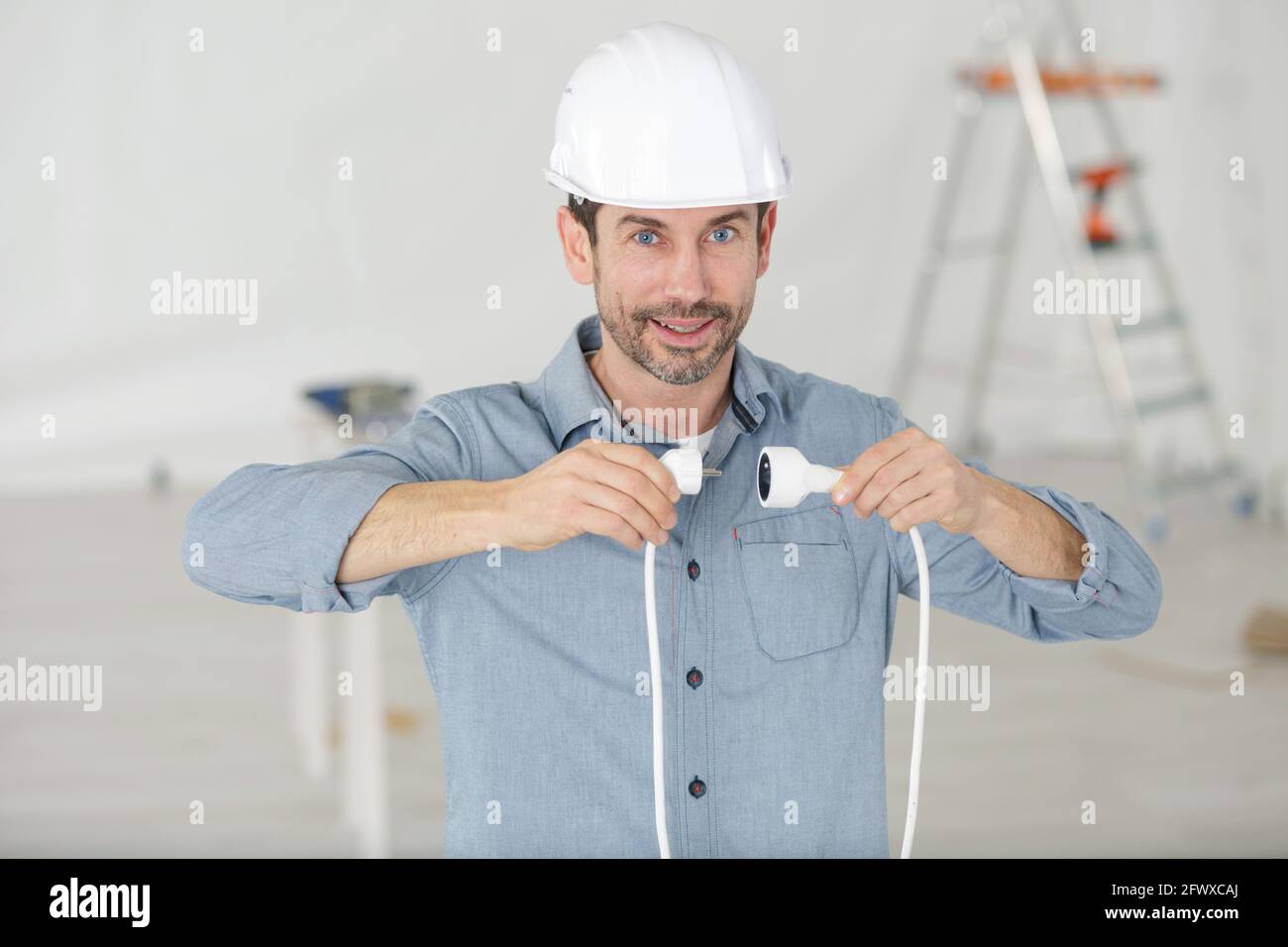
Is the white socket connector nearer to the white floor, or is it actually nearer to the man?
the man

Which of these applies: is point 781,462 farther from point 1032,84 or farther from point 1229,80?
point 1229,80

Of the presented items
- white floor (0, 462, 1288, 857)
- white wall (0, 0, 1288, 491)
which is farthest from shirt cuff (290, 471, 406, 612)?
white wall (0, 0, 1288, 491)

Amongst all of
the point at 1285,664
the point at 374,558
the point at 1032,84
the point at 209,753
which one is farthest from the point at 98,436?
the point at 374,558

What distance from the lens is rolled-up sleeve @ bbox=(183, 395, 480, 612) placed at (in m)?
1.22

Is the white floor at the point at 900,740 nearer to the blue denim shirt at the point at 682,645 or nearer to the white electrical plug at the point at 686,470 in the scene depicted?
the blue denim shirt at the point at 682,645

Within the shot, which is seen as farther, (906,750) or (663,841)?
(906,750)

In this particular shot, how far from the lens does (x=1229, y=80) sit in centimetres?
593

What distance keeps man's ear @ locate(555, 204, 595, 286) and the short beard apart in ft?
0.18

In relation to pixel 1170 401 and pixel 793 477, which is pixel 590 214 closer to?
pixel 793 477

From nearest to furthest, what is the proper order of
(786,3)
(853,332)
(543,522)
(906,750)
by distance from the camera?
(543,522) → (906,750) → (786,3) → (853,332)

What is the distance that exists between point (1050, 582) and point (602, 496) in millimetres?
498

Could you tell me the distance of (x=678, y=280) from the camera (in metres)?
1.32

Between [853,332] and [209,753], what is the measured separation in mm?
3912

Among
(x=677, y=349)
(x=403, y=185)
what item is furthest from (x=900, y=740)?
(x=403, y=185)
